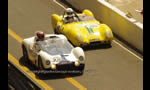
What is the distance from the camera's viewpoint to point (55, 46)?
24922 mm

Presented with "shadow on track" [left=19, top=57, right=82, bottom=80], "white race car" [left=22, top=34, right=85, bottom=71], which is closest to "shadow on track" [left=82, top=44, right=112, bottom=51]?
"white race car" [left=22, top=34, right=85, bottom=71]

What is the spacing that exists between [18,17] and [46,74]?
6297 millimetres

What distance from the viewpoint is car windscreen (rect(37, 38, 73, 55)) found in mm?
24547

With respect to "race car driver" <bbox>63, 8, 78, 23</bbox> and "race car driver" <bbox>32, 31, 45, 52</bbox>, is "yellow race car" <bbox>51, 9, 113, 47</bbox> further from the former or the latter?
"race car driver" <bbox>32, 31, 45, 52</bbox>

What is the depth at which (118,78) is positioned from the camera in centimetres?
2480

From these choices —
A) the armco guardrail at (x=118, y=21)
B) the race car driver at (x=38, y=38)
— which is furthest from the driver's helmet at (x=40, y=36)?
the armco guardrail at (x=118, y=21)

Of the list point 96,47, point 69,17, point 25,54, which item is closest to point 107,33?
point 96,47

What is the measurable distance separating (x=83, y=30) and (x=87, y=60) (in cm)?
156

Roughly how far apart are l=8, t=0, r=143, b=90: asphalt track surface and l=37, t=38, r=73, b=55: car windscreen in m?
0.94

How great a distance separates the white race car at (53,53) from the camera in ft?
78.6

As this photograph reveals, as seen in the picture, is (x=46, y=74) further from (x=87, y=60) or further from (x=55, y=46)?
(x=87, y=60)

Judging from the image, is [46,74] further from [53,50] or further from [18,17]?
[18,17]
